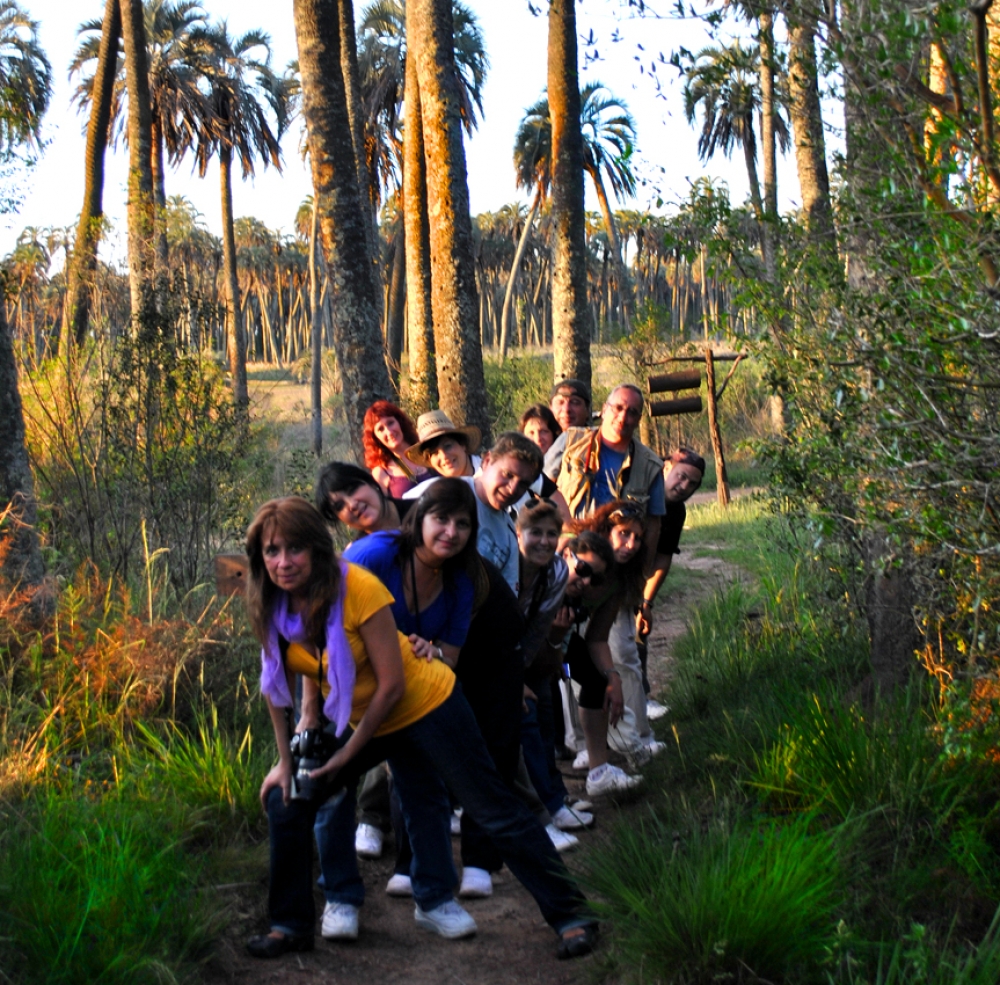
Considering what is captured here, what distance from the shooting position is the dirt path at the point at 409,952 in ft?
12.6

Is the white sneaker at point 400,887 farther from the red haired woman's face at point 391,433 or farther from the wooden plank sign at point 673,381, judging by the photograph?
the wooden plank sign at point 673,381

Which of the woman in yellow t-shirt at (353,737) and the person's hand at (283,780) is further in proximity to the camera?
the person's hand at (283,780)

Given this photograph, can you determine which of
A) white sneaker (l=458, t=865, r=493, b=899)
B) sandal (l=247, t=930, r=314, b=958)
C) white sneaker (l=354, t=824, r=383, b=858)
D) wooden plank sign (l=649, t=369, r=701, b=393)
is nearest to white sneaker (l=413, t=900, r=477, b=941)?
white sneaker (l=458, t=865, r=493, b=899)

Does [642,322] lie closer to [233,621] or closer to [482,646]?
[233,621]

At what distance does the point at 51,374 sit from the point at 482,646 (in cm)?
510

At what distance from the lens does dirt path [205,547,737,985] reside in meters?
3.84

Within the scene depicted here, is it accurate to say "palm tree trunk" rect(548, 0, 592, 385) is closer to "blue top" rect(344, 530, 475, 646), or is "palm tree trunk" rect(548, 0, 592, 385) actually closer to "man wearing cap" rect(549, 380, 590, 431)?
"man wearing cap" rect(549, 380, 590, 431)

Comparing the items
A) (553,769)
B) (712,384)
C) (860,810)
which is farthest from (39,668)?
(712,384)

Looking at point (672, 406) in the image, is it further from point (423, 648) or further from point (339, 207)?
point (423, 648)

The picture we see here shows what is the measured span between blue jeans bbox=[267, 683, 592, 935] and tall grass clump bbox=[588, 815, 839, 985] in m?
0.24

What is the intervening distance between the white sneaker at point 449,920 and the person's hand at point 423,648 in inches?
36.5

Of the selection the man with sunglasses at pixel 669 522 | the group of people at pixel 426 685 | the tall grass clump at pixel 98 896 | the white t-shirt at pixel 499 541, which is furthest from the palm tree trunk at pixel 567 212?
the tall grass clump at pixel 98 896

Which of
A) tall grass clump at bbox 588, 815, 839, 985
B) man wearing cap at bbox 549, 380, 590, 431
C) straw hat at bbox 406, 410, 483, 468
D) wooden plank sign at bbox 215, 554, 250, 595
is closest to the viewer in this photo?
tall grass clump at bbox 588, 815, 839, 985

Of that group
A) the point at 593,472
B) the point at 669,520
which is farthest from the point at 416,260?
the point at 593,472
